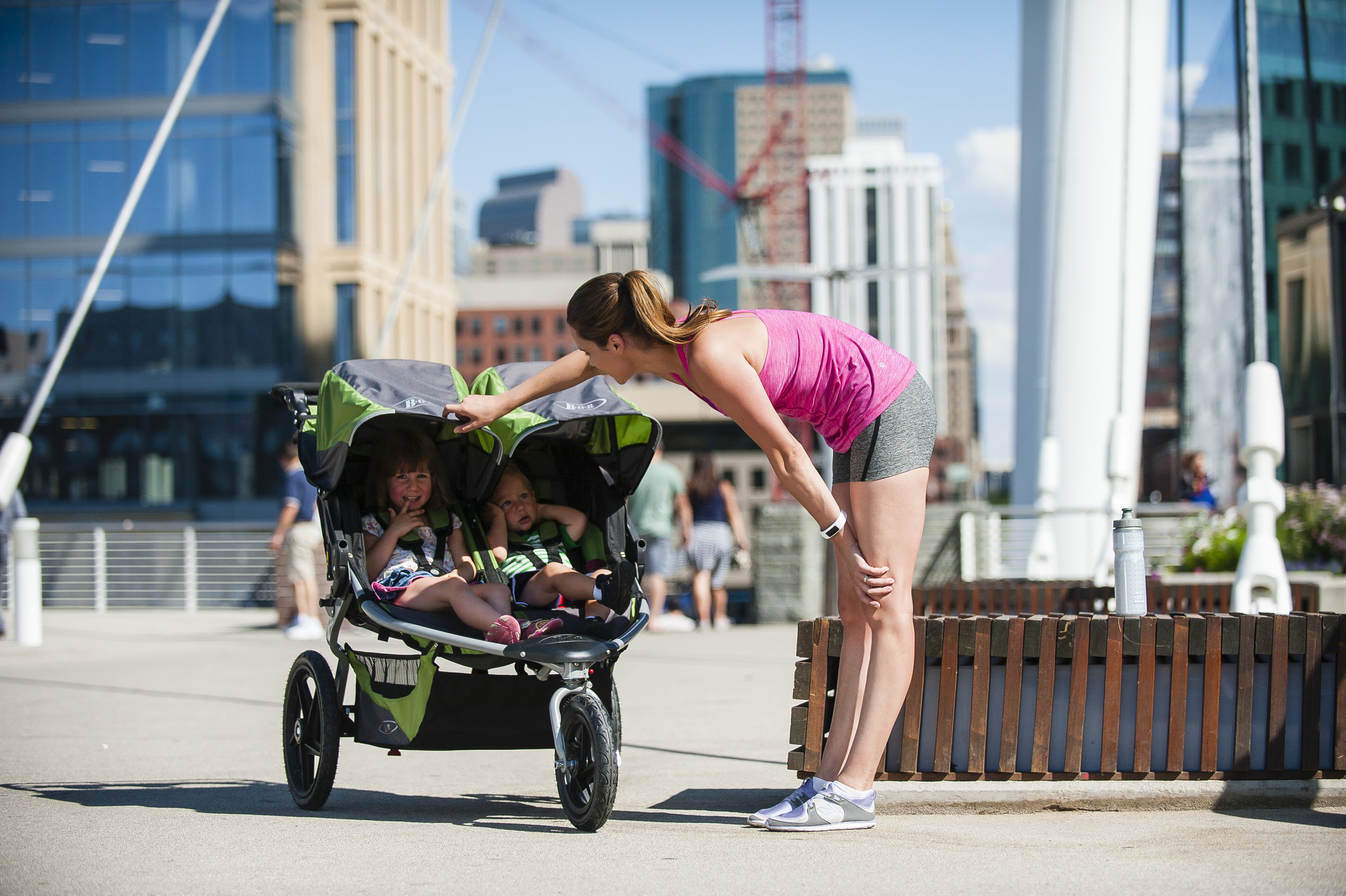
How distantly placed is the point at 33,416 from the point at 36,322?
32.9 m

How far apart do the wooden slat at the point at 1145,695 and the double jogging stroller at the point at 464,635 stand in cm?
181

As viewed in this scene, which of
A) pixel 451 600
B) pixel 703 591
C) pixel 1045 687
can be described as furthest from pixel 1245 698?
pixel 703 591

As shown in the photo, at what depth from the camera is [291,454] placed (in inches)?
557

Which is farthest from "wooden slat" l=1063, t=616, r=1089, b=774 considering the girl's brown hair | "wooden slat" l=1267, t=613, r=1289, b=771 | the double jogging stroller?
the girl's brown hair

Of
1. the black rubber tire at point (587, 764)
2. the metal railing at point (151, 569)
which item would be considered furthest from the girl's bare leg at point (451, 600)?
the metal railing at point (151, 569)

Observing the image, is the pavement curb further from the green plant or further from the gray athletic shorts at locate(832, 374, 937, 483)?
the green plant

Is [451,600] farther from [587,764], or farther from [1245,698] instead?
[1245,698]

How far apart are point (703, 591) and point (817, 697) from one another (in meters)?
10.6

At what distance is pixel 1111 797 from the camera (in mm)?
5227

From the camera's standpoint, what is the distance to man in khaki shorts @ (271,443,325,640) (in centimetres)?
1456

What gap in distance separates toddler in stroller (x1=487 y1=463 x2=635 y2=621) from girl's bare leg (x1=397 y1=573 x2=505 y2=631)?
1.41ft

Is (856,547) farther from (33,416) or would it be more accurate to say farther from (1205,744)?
(33,416)

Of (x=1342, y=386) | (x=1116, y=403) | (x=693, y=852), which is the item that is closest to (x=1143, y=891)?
(x=693, y=852)

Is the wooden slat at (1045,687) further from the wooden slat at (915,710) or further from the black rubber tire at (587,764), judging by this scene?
the black rubber tire at (587,764)
